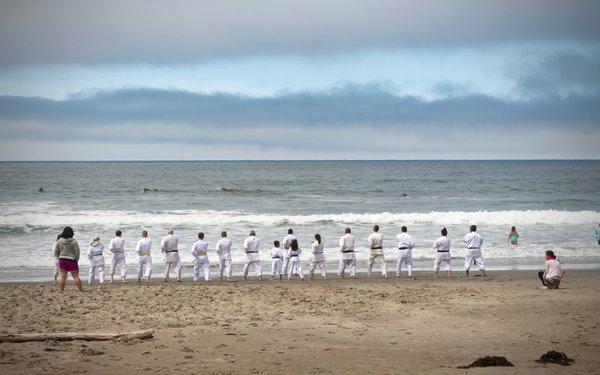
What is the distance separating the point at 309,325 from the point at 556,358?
4955 mm

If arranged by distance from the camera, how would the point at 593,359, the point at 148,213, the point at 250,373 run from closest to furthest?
the point at 250,373 < the point at 593,359 < the point at 148,213

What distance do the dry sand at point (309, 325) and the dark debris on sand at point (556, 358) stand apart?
18 cm

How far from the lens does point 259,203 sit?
56031 mm

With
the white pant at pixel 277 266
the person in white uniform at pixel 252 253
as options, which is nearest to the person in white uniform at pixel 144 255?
the person in white uniform at pixel 252 253

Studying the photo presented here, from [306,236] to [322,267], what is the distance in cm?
1090

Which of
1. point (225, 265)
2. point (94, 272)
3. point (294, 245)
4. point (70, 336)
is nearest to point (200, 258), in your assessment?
point (225, 265)

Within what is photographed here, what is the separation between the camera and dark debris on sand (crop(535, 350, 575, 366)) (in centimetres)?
1027

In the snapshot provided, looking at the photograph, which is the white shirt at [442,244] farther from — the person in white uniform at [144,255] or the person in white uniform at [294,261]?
the person in white uniform at [144,255]

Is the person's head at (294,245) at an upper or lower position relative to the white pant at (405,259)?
upper

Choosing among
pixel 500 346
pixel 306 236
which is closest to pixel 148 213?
pixel 306 236

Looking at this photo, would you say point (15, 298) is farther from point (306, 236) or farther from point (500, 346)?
point (306, 236)

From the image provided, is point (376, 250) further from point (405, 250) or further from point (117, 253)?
point (117, 253)

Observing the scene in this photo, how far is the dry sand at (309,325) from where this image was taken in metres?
10.2

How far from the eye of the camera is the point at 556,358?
10336mm
